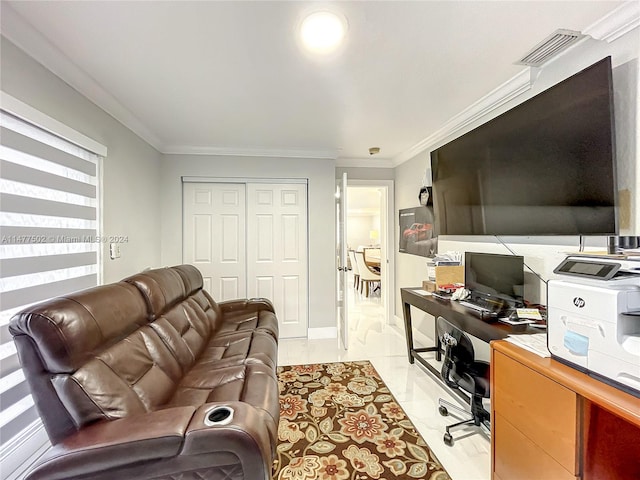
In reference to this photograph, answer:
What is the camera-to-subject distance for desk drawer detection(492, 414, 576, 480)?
120cm

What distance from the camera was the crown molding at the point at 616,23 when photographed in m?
1.43

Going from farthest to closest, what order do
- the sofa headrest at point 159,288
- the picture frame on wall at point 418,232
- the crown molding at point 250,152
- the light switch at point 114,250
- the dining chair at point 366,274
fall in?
the dining chair at point 366,274, the crown molding at point 250,152, the picture frame on wall at point 418,232, the light switch at point 114,250, the sofa headrest at point 159,288

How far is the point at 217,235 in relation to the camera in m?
3.83

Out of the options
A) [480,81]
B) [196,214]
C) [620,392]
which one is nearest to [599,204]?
[620,392]

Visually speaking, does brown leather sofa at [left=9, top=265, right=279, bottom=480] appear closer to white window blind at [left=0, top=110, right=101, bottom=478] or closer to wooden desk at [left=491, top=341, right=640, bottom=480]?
white window blind at [left=0, top=110, right=101, bottom=478]

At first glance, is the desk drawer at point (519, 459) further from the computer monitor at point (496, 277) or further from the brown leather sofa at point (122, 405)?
the brown leather sofa at point (122, 405)

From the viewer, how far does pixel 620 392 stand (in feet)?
3.36

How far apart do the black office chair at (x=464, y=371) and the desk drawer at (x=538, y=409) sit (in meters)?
0.36

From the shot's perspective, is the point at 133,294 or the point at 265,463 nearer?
the point at 265,463

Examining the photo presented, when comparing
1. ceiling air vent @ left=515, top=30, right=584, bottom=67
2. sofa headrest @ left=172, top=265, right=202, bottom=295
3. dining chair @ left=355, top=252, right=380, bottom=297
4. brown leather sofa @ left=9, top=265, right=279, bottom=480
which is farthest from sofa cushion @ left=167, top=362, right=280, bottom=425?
dining chair @ left=355, top=252, right=380, bottom=297

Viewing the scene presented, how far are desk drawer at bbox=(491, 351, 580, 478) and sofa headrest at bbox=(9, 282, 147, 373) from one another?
187cm

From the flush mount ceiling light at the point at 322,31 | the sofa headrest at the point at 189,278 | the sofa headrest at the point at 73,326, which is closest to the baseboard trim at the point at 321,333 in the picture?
the sofa headrest at the point at 189,278

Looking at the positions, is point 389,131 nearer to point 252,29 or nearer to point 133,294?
point 252,29

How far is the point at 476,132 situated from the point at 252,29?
1721 millimetres
